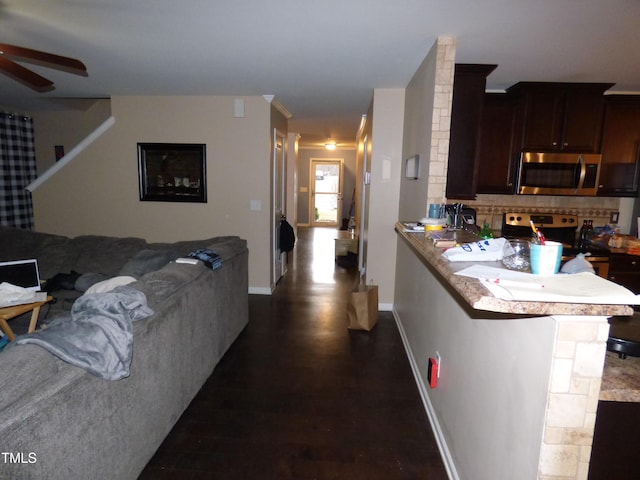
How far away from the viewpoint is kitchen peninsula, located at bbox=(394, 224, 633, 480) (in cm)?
96

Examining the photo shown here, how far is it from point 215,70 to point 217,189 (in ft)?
5.15

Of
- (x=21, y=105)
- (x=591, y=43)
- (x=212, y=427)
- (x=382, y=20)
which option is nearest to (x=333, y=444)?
(x=212, y=427)

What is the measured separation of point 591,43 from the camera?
2502mm

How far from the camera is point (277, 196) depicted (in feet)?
16.5

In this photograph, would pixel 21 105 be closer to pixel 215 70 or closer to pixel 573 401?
pixel 215 70

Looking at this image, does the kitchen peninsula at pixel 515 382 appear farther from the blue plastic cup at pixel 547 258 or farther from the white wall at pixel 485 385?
the blue plastic cup at pixel 547 258

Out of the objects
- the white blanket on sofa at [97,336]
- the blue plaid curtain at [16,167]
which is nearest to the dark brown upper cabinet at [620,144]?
the white blanket on sofa at [97,336]

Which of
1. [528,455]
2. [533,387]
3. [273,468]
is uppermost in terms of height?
[533,387]

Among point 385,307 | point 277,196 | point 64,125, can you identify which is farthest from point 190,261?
point 64,125

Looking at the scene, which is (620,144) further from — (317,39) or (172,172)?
(172,172)

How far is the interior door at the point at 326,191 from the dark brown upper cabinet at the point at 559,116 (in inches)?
310

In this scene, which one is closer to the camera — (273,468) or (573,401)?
(573,401)

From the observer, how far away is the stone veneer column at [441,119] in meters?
2.49

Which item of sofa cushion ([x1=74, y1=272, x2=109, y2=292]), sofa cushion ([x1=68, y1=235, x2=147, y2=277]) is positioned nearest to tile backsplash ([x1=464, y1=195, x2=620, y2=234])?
sofa cushion ([x1=68, y1=235, x2=147, y2=277])
